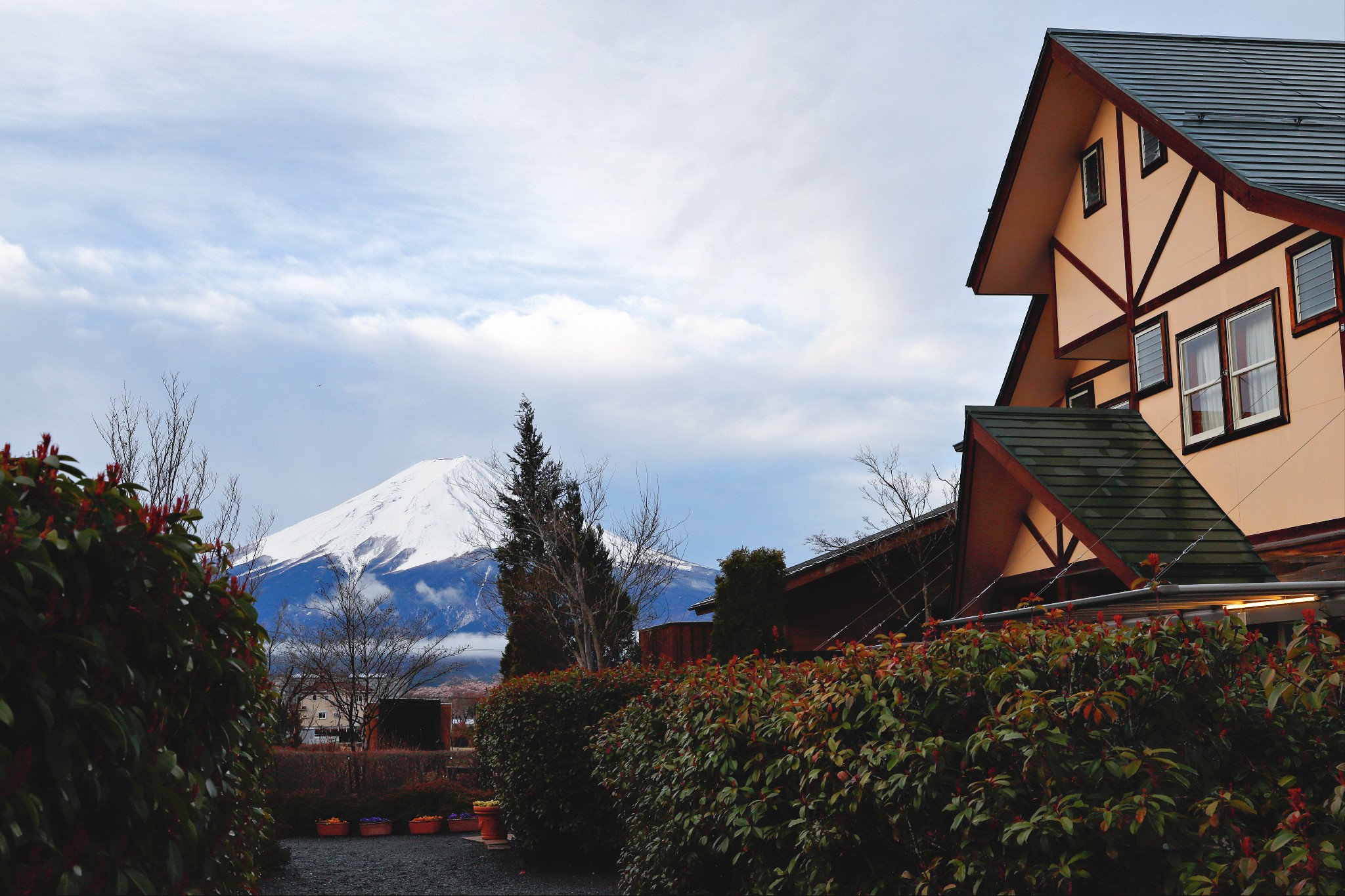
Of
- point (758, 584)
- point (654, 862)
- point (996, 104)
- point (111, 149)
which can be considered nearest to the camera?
point (654, 862)

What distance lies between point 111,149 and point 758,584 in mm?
10923

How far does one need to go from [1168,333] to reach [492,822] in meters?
11.6

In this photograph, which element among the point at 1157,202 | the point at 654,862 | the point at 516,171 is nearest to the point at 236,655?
the point at 654,862

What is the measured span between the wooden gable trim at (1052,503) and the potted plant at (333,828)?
12.8 meters

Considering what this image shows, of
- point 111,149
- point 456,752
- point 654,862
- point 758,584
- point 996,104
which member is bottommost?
point 456,752

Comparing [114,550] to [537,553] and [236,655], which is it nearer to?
[236,655]

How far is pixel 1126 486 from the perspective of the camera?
39.7 feet

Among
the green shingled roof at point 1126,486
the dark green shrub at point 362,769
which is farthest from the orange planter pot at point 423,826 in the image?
the green shingled roof at point 1126,486

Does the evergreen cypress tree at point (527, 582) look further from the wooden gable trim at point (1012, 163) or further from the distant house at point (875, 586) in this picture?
the wooden gable trim at point (1012, 163)

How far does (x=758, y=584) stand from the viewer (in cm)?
1708

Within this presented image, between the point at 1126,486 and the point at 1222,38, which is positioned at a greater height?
the point at 1222,38

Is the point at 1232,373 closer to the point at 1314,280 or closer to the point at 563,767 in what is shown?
the point at 1314,280

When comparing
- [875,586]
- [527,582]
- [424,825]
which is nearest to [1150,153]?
[875,586]

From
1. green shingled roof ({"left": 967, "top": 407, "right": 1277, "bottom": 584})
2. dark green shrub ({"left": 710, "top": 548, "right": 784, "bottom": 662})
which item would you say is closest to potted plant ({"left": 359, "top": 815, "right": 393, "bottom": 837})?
dark green shrub ({"left": 710, "top": 548, "right": 784, "bottom": 662})
